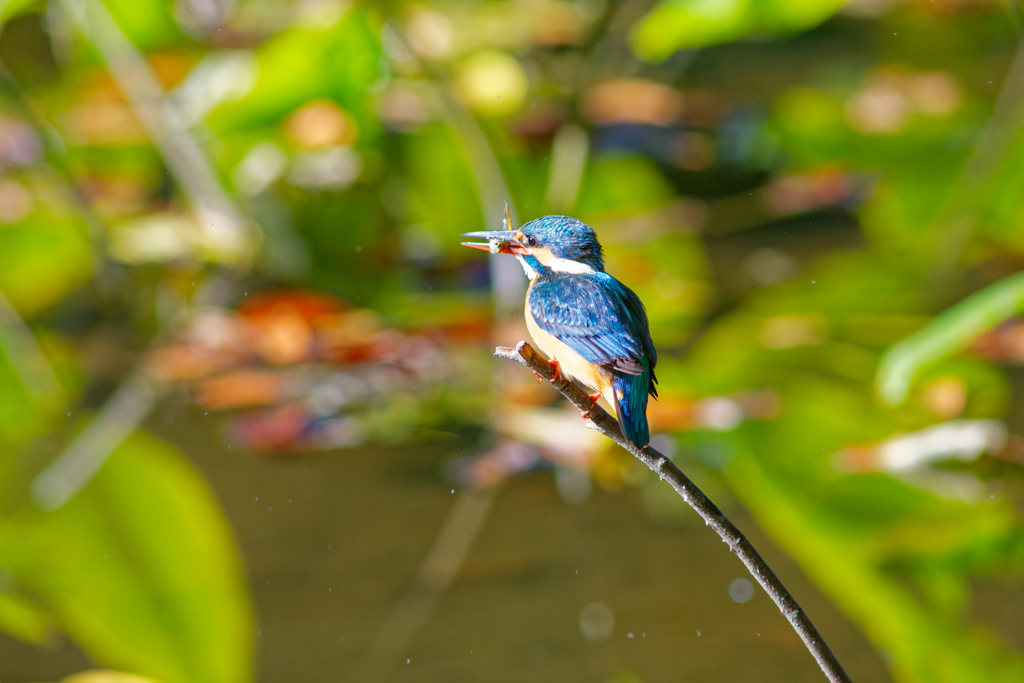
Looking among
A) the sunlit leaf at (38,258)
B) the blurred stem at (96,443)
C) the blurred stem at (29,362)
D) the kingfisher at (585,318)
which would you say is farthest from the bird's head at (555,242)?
the sunlit leaf at (38,258)

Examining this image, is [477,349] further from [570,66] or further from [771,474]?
[570,66]

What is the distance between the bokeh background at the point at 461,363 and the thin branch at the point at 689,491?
0.50 metres

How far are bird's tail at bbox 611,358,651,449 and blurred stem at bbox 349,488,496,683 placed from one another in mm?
590

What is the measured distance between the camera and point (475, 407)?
4.34 feet

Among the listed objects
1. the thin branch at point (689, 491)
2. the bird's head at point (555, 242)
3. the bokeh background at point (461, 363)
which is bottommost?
the bokeh background at point (461, 363)

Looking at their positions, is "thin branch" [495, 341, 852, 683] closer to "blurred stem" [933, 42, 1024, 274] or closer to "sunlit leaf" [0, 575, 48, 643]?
"sunlit leaf" [0, 575, 48, 643]

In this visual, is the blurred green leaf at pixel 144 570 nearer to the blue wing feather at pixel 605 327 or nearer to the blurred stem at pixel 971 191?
the blue wing feather at pixel 605 327

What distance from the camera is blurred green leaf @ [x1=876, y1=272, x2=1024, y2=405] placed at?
2.58 ft

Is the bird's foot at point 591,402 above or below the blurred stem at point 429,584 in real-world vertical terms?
above

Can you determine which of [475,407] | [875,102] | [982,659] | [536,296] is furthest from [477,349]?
[875,102]

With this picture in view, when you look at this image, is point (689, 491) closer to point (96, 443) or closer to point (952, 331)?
point (952, 331)

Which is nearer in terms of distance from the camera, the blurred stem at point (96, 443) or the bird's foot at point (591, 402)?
the bird's foot at point (591, 402)

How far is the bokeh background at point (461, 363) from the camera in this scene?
91 centimetres

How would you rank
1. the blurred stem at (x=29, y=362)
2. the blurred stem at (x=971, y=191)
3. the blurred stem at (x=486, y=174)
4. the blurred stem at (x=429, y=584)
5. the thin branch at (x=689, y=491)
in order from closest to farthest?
the thin branch at (x=689, y=491)
the blurred stem at (x=429, y=584)
the blurred stem at (x=486, y=174)
the blurred stem at (x=29, y=362)
the blurred stem at (x=971, y=191)
